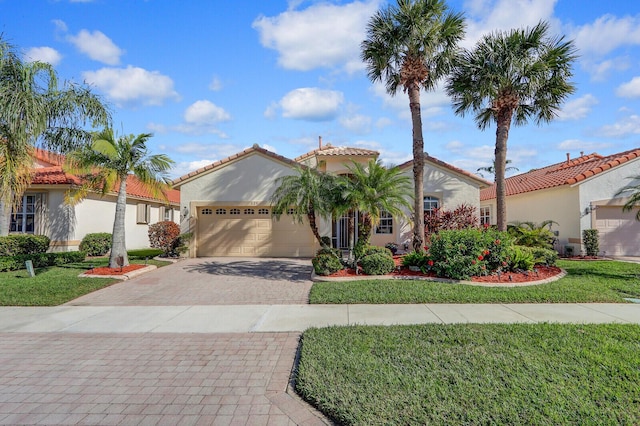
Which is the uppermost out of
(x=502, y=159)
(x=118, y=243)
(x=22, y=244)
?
(x=502, y=159)

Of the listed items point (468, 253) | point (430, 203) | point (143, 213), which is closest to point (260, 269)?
point (468, 253)

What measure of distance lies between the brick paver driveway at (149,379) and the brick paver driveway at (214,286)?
8.08ft

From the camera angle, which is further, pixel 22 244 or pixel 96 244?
pixel 96 244

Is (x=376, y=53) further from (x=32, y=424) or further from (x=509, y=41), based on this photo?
(x=32, y=424)

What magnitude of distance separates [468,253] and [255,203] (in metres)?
9.77

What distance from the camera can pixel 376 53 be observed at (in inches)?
523

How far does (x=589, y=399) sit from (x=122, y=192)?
13.4m

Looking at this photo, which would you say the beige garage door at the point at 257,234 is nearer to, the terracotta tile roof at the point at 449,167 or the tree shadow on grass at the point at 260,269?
the tree shadow on grass at the point at 260,269

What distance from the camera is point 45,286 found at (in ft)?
31.1

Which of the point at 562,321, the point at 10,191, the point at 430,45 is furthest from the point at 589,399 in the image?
the point at 10,191

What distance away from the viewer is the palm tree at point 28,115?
11.3 metres

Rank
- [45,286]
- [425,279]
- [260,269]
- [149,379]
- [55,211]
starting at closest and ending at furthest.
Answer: [149,379] → [45,286] → [425,279] → [260,269] → [55,211]

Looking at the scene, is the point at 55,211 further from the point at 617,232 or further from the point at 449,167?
the point at 617,232

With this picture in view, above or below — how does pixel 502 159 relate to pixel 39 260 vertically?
above
